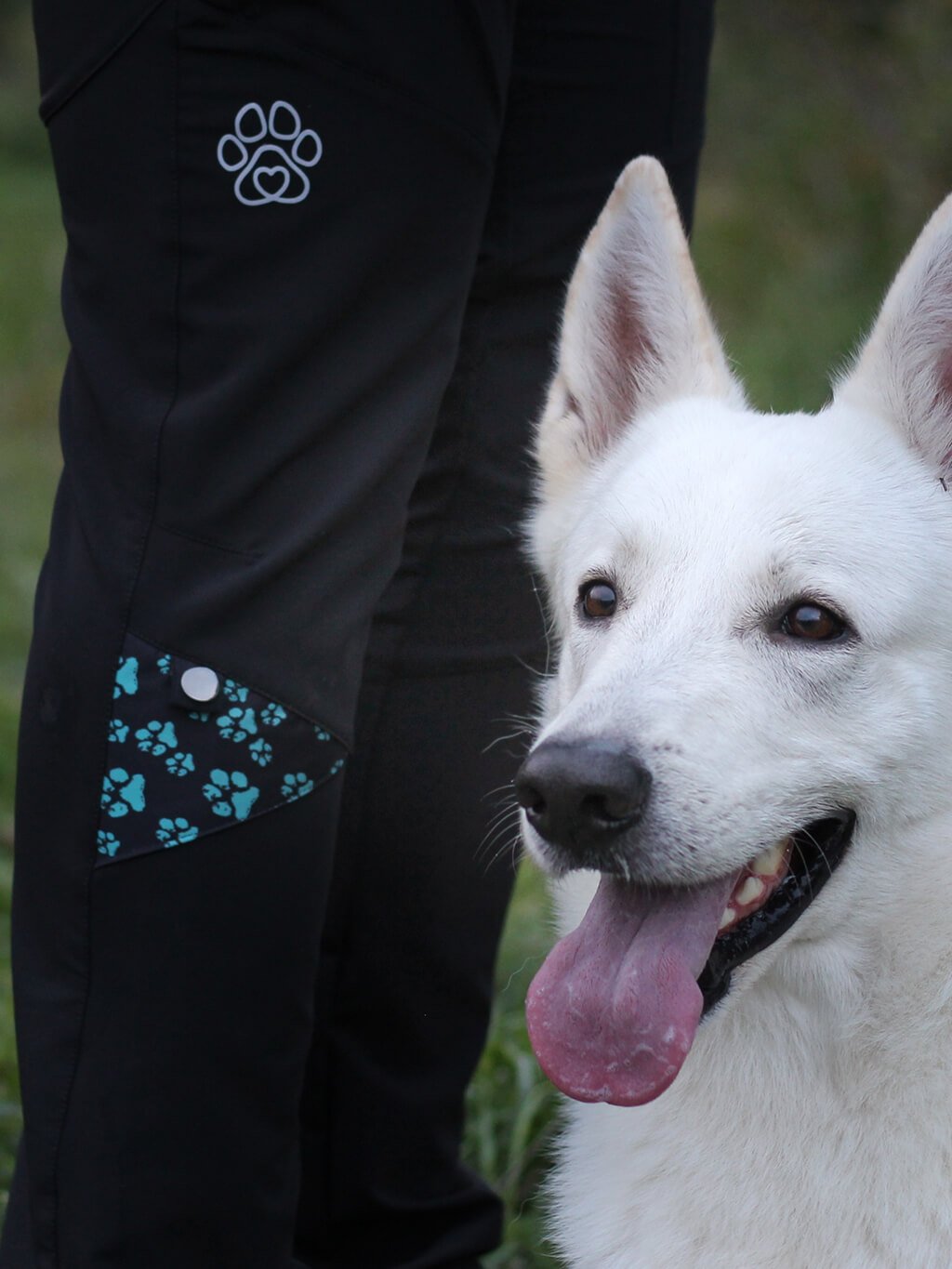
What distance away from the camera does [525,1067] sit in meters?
3.11

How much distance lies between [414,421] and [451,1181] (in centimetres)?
141

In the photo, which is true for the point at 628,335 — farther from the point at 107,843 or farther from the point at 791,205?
the point at 791,205

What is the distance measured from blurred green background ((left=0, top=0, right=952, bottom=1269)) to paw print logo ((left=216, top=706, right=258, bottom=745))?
410 centimetres

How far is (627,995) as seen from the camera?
1.86 meters

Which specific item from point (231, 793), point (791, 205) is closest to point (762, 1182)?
point (231, 793)

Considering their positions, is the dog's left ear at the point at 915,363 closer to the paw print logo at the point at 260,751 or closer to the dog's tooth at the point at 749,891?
the dog's tooth at the point at 749,891

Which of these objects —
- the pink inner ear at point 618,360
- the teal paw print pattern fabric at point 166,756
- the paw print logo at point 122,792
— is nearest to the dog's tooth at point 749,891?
the teal paw print pattern fabric at point 166,756

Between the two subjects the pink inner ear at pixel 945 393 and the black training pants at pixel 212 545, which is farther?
the pink inner ear at pixel 945 393

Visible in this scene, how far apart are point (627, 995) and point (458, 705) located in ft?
2.23

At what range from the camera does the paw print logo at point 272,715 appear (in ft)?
5.82

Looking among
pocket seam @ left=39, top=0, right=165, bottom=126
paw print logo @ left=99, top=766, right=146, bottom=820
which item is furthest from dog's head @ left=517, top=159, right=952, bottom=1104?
pocket seam @ left=39, top=0, right=165, bottom=126

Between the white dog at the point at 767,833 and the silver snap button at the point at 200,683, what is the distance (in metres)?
0.40

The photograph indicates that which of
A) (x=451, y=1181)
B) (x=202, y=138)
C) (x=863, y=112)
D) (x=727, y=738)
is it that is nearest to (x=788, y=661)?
(x=727, y=738)

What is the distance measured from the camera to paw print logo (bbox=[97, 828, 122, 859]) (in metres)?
1.75
